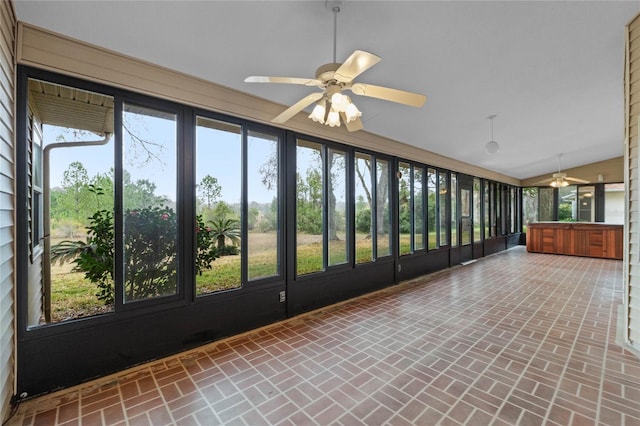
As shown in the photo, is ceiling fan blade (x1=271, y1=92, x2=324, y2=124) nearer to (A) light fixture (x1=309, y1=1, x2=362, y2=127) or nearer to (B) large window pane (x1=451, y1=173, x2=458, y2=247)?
(A) light fixture (x1=309, y1=1, x2=362, y2=127)

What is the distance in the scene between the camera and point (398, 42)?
2564 millimetres

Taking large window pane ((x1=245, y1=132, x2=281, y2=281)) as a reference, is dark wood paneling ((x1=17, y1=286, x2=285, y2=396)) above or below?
below

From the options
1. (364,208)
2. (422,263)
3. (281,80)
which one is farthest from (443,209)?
(281,80)

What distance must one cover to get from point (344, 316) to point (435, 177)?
174 inches

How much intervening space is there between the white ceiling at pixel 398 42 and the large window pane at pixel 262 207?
64 centimetres

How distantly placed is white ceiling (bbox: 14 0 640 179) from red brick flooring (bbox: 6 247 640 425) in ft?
9.10

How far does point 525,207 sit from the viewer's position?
1122 centimetres

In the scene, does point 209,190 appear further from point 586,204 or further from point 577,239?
point 586,204

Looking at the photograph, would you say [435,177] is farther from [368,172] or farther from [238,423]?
[238,423]

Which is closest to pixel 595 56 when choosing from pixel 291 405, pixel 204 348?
pixel 291 405

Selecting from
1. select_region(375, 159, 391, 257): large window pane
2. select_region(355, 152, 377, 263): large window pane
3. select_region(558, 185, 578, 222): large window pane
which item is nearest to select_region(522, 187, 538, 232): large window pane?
select_region(558, 185, 578, 222): large window pane

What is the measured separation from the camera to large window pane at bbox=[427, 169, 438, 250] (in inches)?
256

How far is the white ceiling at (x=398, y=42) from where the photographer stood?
6.81 ft

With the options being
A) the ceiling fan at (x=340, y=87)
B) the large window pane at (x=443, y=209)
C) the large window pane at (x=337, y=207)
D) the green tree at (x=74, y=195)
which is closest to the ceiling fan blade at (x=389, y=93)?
the ceiling fan at (x=340, y=87)
